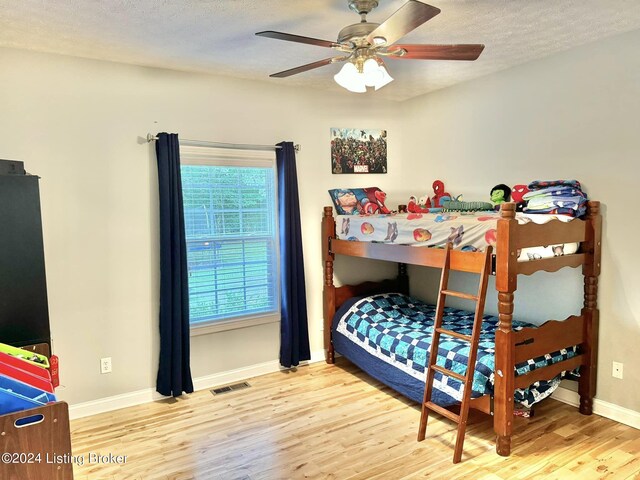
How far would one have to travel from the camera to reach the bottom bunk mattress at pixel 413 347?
2715 mm

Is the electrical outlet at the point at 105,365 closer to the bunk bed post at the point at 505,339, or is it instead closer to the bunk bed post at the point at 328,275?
the bunk bed post at the point at 328,275

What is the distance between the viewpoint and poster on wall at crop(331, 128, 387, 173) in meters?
4.20

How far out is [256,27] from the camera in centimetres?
255

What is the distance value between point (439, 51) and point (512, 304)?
143 cm

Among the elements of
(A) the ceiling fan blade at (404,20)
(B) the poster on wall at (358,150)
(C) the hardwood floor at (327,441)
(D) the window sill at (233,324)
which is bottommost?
(C) the hardwood floor at (327,441)

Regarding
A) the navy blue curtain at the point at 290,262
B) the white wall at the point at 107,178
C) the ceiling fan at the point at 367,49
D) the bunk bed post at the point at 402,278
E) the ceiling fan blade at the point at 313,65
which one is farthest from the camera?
the bunk bed post at the point at 402,278

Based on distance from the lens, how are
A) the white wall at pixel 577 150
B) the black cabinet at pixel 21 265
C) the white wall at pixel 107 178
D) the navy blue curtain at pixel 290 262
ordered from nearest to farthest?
the black cabinet at pixel 21 265
the white wall at pixel 577 150
the white wall at pixel 107 178
the navy blue curtain at pixel 290 262

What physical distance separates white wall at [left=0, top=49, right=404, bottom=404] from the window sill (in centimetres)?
6

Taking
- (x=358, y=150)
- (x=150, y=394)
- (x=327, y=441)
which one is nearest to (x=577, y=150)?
(x=358, y=150)

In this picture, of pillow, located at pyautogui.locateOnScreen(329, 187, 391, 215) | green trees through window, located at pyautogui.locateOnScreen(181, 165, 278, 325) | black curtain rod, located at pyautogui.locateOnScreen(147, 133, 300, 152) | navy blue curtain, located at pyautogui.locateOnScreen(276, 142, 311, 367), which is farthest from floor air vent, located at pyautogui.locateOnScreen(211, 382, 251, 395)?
black curtain rod, located at pyautogui.locateOnScreen(147, 133, 300, 152)

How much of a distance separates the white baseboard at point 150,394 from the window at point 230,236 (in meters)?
0.41

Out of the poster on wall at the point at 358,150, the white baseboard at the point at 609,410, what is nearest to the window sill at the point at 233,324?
the poster on wall at the point at 358,150

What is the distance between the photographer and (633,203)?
9.18 feet

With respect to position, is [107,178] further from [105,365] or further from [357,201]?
[357,201]
